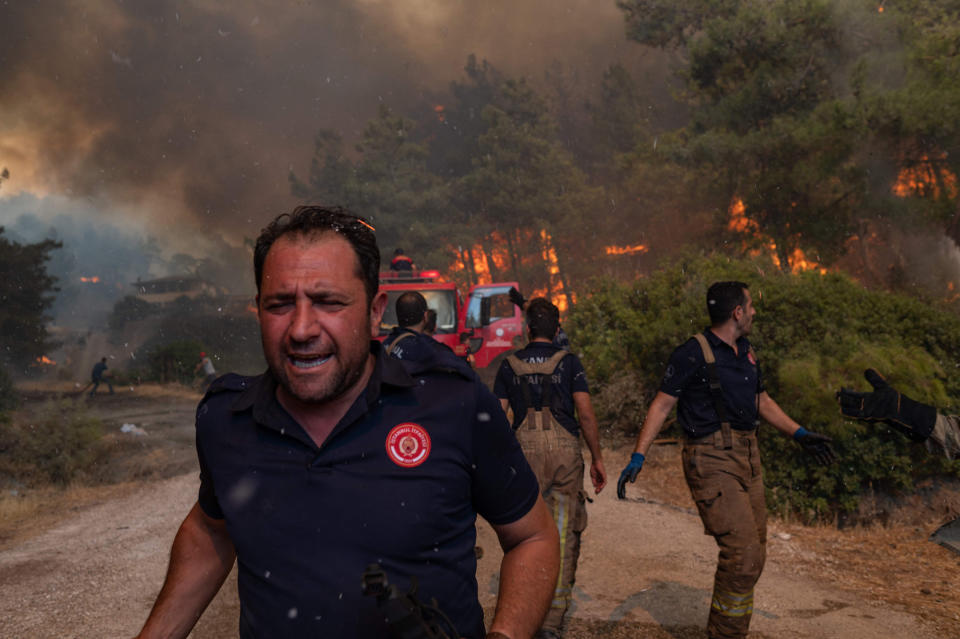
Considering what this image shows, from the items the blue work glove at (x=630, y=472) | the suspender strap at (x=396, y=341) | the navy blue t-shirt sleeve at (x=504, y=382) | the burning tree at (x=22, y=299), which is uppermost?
the burning tree at (x=22, y=299)

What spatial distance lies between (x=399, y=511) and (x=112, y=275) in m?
130

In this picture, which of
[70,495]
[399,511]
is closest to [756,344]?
[399,511]

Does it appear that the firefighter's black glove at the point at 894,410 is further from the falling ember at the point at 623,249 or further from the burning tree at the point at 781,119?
the falling ember at the point at 623,249

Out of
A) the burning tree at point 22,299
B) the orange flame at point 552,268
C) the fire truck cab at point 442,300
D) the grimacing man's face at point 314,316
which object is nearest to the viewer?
the grimacing man's face at point 314,316

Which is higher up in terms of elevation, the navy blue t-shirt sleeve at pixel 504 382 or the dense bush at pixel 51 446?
the navy blue t-shirt sleeve at pixel 504 382

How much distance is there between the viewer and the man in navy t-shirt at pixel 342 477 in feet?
5.35

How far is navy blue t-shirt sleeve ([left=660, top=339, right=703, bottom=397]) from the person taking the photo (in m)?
4.39

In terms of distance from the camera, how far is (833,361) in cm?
777

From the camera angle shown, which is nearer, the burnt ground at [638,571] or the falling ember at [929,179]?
the burnt ground at [638,571]

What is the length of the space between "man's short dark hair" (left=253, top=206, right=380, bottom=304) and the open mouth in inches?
9.1

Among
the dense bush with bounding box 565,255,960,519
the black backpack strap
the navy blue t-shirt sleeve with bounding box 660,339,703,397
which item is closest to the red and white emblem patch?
the navy blue t-shirt sleeve with bounding box 660,339,703,397

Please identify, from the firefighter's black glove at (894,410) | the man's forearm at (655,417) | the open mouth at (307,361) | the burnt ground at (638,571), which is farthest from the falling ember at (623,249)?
the open mouth at (307,361)

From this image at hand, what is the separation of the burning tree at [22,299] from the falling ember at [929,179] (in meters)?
27.8

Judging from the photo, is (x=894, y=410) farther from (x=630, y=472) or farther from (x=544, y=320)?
(x=544, y=320)
